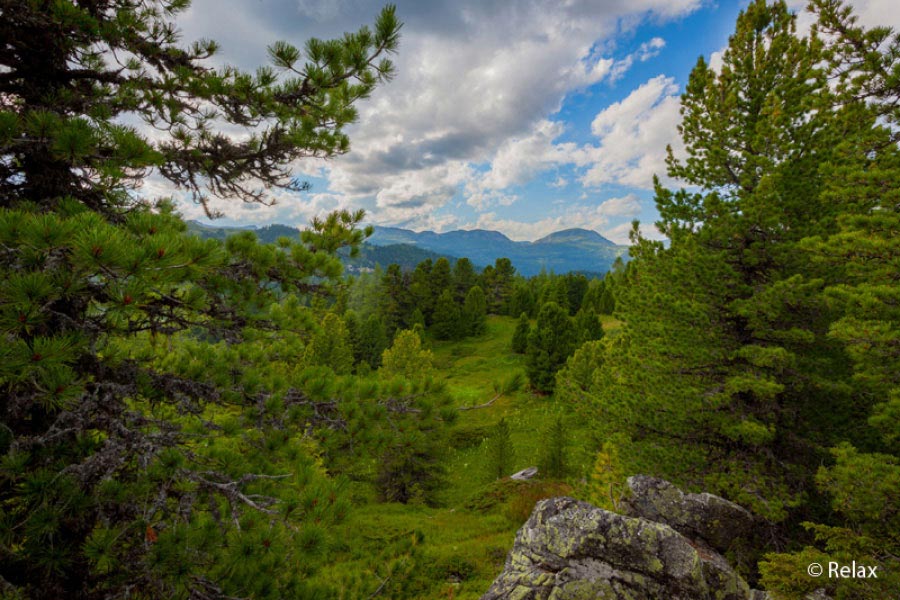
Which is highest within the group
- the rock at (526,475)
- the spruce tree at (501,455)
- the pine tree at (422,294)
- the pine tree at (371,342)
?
the pine tree at (422,294)

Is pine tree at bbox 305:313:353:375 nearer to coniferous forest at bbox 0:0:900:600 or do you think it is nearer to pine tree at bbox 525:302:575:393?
pine tree at bbox 525:302:575:393

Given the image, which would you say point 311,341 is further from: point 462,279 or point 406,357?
point 462,279

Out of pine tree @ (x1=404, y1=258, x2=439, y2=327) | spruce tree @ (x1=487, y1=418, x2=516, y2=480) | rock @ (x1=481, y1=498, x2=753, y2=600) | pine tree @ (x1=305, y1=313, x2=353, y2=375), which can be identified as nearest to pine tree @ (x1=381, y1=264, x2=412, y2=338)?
pine tree @ (x1=404, y1=258, x2=439, y2=327)

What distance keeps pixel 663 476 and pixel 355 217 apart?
923 centimetres

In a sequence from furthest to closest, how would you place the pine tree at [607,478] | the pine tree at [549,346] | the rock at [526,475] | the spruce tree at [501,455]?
the pine tree at [549,346], the spruce tree at [501,455], the rock at [526,475], the pine tree at [607,478]

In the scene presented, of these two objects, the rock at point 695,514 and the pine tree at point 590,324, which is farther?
the pine tree at point 590,324

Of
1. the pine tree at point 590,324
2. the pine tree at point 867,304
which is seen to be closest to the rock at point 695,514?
the pine tree at point 867,304

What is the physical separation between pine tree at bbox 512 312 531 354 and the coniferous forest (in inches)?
1364

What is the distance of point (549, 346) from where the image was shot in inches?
1367

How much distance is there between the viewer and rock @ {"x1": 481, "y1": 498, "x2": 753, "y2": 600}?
545 cm

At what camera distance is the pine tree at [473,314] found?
58.1 metres

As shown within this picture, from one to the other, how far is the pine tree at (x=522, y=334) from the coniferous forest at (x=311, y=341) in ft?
114

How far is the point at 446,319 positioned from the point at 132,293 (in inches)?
2162

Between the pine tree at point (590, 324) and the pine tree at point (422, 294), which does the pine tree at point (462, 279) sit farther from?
the pine tree at point (590, 324)
